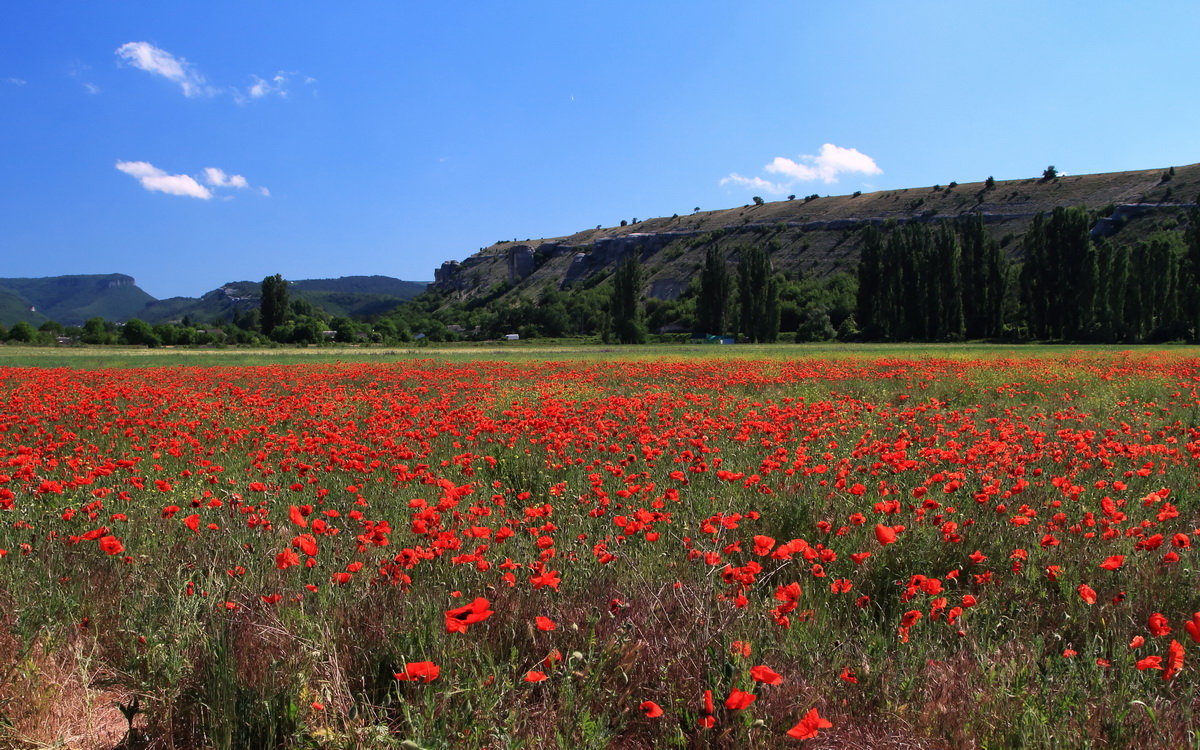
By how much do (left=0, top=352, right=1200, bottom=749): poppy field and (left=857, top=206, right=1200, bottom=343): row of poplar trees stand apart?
57.5 meters

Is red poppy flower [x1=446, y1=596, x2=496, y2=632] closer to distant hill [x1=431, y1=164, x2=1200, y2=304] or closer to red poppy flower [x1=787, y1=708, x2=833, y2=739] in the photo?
red poppy flower [x1=787, y1=708, x2=833, y2=739]

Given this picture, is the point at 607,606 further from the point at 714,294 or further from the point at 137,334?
the point at 137,334

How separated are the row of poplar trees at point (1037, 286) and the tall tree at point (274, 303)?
74354 mm

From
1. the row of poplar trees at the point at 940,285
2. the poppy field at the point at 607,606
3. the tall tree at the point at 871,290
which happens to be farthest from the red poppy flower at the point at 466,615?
the tall tree at the point at 871,290

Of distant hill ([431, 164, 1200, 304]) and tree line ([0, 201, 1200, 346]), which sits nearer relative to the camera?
tree line ([0, 201, 1200, 346])

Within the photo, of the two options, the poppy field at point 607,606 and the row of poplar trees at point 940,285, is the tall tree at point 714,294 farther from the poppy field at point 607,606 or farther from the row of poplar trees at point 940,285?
the poppy field at point 607,606

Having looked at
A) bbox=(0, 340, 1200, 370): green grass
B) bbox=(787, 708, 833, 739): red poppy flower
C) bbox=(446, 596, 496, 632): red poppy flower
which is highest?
bbox=(0, 340, 1200, 370): green grass

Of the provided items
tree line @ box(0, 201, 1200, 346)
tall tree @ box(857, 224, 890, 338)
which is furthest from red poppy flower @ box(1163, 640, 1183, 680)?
tall tree @ box(857, 224, 890, 338)

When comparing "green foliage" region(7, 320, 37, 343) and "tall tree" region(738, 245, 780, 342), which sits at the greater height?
"tall tree" region(738, 245, 780, 342)

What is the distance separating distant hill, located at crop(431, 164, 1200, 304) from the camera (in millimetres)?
91000

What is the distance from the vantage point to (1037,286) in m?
55.0

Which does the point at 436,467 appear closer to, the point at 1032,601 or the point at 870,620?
the point at 870,620

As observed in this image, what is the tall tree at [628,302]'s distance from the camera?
78.1m

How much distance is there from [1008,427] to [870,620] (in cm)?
396
